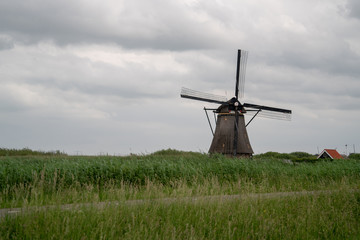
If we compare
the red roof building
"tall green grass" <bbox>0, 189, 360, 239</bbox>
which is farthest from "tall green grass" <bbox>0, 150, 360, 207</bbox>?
the red roof building

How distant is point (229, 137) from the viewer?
30.1m

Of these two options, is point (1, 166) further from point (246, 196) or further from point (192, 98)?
point (192, 98)

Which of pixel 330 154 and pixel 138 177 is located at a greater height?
pixel 330 154

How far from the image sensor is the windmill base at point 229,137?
98.8 ft

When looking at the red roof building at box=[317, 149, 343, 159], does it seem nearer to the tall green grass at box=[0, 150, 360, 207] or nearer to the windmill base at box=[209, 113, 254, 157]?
the windmill base at box=[209, 113, 254, 157]

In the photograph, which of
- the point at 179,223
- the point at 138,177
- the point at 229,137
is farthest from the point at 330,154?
the point at 179,223

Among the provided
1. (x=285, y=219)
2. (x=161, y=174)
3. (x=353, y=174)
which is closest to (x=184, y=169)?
(x=161, y=174)

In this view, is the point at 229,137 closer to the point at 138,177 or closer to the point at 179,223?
the point at 138,177

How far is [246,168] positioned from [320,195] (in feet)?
23.3

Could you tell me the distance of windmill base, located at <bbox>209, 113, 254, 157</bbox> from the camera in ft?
98.8

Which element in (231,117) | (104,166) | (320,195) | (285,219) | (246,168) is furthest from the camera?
(231,117)

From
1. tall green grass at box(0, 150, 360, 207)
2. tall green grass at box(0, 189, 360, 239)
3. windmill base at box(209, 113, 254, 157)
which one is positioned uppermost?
windmill base at box(209, 113, 254, 157)

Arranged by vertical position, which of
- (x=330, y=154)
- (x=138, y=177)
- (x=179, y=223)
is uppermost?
(x=330, y=154)

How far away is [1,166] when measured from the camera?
15.4 meters
